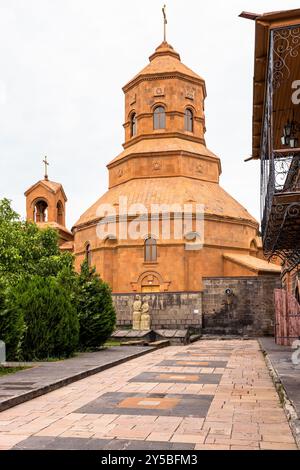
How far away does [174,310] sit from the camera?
28.0 meters

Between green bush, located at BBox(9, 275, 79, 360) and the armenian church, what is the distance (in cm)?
1401

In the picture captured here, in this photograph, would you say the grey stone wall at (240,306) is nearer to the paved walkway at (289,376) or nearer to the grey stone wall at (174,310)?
the grey stone wall at (174,310)

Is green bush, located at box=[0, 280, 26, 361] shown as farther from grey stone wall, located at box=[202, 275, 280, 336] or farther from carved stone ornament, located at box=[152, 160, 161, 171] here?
Answer: carved stone ornament, located at box=[152, 160, 161, 171]

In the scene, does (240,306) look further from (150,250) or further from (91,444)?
(91,444)

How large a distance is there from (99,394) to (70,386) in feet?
3.97

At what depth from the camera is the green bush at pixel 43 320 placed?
13.8 meters

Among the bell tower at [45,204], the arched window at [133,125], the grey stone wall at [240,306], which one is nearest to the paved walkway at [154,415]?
the grey stone wall at [240,306]

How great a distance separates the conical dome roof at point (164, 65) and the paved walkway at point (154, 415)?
1224 inches

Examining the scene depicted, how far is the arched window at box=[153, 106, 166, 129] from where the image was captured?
38438 mm

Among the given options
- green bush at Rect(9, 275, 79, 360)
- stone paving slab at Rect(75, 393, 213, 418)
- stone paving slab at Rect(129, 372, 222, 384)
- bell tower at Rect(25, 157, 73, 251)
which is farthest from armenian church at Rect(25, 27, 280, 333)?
stone paving slab at Rect(75, 393, 213, 418)

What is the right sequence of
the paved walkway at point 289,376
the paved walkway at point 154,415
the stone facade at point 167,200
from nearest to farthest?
the paved walkway at point 154,415 → the paved walkway at point 289,376 → the stone facade at point 167,200

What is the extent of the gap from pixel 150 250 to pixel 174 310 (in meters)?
6.54

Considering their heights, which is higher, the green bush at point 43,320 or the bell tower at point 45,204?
the bell tower at point 45,204

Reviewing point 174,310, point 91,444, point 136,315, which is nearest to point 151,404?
point 91,444
